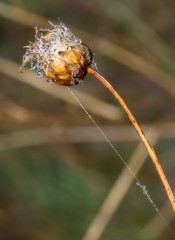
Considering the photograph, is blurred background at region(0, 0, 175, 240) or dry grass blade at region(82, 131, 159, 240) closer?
dry grass blade at region(82, 131, 159, 240)

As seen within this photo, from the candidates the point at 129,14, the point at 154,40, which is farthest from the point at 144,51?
the point at 129,14

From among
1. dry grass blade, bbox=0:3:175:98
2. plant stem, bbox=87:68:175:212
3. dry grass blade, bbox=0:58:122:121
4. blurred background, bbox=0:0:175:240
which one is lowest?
blurred background, bbox=0:0:175:240

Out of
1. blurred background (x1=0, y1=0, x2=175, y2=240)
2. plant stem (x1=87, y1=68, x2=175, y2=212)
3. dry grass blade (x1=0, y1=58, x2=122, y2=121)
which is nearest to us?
plant stem (x1=87, y1=68, x2=175, y2=212)

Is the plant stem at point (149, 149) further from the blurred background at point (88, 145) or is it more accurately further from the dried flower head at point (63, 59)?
the blurred background at point (88, 145)

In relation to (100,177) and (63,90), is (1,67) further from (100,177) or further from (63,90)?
(100,177)

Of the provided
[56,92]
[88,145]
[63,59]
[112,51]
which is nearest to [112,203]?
[56,92]

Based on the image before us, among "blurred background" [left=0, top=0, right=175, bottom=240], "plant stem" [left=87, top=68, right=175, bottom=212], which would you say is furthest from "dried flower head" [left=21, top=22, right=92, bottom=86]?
"blurred background" [left=0, top=0, right=175, bottom=240]

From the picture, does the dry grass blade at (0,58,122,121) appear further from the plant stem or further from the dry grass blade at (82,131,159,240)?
the plant stem

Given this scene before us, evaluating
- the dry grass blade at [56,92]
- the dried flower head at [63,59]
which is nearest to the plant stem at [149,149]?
the dried flower head at [63,59]
